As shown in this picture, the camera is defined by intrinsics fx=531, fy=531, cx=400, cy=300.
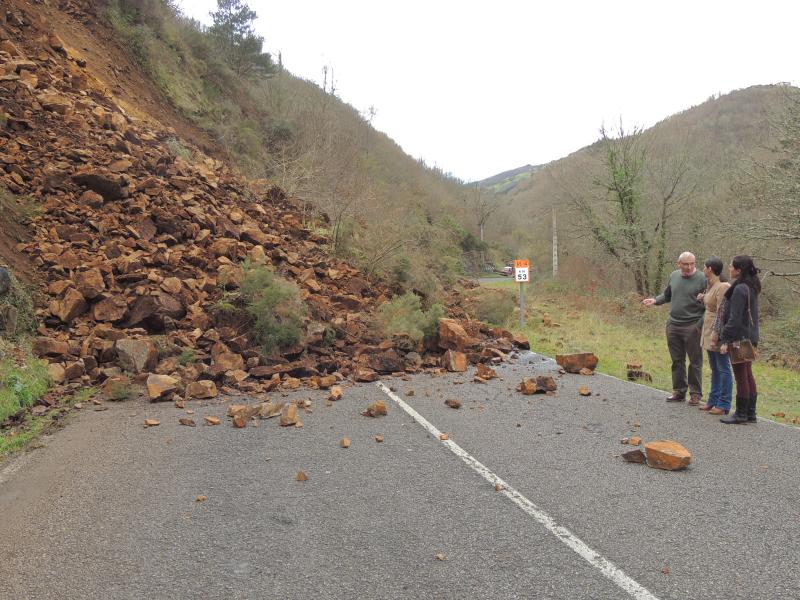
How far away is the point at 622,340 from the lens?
14.9 m

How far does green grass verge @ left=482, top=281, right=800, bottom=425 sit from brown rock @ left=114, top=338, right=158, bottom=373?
7.84 m

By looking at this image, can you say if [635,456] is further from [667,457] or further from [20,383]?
[20,383]

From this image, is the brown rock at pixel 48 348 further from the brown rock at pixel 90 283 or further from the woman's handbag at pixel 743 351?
the woman's handbag at pixel 743 351

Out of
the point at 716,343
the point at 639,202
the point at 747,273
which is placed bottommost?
the point at 716,343

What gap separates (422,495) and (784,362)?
14.4 m

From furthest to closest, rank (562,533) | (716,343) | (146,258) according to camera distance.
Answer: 1. (146,258)
2. (716,343)
3. (562,533)

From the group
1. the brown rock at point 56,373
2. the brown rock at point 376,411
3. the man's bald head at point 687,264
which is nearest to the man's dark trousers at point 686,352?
the man's bald head at point 687,264

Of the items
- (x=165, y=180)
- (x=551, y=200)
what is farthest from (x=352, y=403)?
(x=551, y=200)

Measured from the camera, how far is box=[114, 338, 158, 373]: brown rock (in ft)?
26.2

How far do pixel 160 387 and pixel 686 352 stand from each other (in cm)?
730

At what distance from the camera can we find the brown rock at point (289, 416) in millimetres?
6190

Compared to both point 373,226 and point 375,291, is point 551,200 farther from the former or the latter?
point 375,291

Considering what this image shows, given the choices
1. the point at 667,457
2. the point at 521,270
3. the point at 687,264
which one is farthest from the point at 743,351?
the point at 521,270

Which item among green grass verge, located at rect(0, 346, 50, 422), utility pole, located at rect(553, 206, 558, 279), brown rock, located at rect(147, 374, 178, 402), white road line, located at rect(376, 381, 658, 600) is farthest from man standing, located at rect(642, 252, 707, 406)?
utility pole, located at rect(553, 206, 558, 279)
